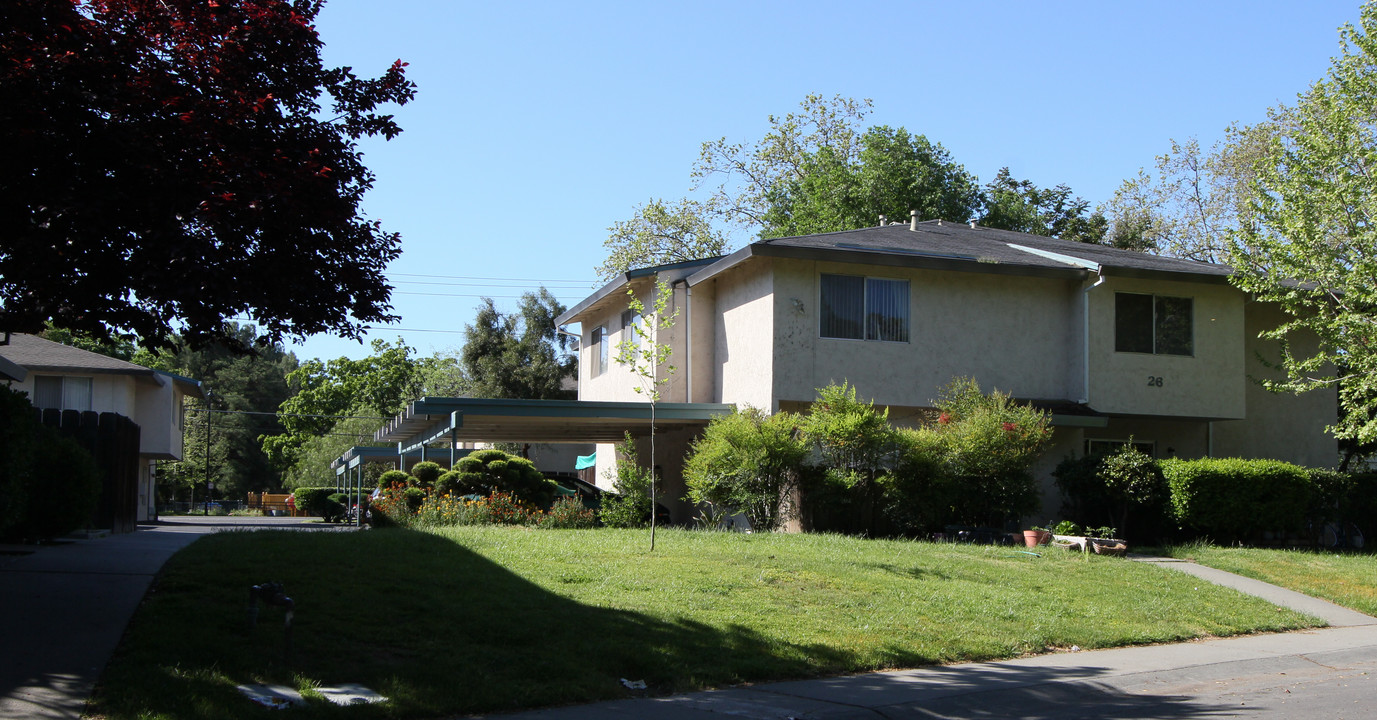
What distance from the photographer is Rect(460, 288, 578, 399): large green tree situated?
45375mm

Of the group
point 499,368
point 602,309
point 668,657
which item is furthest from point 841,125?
point 668,657

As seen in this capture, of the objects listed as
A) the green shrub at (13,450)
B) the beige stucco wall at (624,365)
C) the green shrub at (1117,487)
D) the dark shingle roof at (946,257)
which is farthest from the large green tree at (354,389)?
the green shrub at (13,450)

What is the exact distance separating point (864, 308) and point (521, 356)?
27523 mm

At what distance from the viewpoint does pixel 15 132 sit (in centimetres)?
781

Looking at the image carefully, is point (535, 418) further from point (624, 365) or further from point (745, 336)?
point (745, 336)

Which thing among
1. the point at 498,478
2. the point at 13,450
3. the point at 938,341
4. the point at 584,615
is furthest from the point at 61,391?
the point at 584,615

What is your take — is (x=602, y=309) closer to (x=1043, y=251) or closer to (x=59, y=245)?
(x=1043, y=251)

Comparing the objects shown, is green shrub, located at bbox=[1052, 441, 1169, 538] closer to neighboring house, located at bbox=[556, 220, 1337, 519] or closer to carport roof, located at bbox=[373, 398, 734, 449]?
neighboring house, located at bbox=[556, 220, 1337, 519]

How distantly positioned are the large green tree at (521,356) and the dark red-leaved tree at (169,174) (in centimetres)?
3484

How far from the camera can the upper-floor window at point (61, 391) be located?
1204 inches

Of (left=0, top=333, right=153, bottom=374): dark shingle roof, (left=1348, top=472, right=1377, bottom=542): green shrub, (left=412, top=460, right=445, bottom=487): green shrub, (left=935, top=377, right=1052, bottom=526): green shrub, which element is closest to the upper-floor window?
(left=0, top=333, right=153, bottom=374): dark shingle roof

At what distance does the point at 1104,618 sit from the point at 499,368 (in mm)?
36365

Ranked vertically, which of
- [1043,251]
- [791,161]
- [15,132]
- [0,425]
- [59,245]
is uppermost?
[791,161]

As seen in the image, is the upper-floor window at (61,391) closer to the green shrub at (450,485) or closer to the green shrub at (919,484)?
the green shrub at (450,485)
